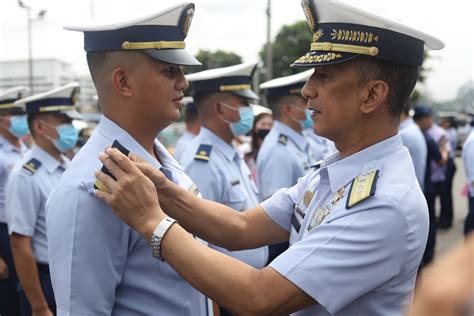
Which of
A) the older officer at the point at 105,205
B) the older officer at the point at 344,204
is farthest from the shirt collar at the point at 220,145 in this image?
the older officer at the point at 344,204

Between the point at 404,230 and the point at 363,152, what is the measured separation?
36 cm

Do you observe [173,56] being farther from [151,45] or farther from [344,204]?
[344,204]

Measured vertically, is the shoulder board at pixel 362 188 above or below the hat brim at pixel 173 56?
below

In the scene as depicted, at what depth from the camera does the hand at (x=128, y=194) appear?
1.64 m

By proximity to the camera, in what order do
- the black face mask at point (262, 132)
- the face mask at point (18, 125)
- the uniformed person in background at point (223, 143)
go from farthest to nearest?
the black face mask at point (262, 132) → the face mask at point (18, 125) → the uniformed person in background at point (223, 143)

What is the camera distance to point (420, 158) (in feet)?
19.2

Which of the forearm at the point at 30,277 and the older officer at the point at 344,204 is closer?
the older officer at the point at 344,204

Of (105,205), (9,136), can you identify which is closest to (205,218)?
(105,205)

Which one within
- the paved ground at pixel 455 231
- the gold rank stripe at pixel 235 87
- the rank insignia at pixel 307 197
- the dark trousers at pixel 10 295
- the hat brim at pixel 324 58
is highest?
the hat brim at pixel 324 58

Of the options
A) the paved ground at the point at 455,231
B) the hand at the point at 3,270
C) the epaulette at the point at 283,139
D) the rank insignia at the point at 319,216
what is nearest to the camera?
the rank insignia at the point at 319,216

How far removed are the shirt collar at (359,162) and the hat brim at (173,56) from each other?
2.27 feet

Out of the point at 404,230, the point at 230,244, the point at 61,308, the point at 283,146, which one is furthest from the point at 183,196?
the point at 283,146

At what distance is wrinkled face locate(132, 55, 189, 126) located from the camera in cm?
197

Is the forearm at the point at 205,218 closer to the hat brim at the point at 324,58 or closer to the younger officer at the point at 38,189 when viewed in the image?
the hat brim at the point at 324,58
